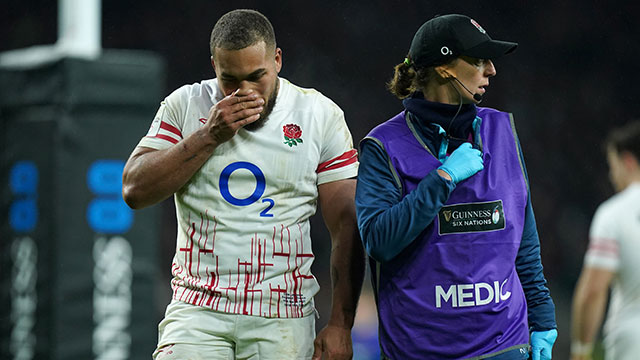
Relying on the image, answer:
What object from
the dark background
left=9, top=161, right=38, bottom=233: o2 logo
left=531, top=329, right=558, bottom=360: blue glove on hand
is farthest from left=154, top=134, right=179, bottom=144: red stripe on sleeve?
the dark background

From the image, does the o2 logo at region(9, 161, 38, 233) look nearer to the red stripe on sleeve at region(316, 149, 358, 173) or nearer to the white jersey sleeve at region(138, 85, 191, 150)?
the white jersey sleeve at region(138, 85, 191, 150)

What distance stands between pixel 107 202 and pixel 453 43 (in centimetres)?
244

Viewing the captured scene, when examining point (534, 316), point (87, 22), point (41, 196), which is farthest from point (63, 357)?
point (534, 316)

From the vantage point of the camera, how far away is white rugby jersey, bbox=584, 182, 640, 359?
10.9 ft

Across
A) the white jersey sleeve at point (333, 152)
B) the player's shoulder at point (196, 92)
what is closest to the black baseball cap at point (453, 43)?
the white jersey sleeve at point (333, 152)

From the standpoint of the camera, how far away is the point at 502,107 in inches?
441

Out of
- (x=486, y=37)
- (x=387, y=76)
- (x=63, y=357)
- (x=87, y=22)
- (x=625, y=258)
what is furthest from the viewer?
(x=387, y=76)

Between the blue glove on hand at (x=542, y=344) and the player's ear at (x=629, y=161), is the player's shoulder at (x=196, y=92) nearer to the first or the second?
the blue glove on hand at (x=542, y=344)

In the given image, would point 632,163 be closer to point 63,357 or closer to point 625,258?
point 625,258

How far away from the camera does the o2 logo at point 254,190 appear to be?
8.38 ft

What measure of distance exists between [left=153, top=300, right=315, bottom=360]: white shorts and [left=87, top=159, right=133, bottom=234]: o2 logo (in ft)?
6.04

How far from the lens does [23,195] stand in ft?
14.9

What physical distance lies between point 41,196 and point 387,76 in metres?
7.33

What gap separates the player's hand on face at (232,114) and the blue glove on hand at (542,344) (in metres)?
1.00
